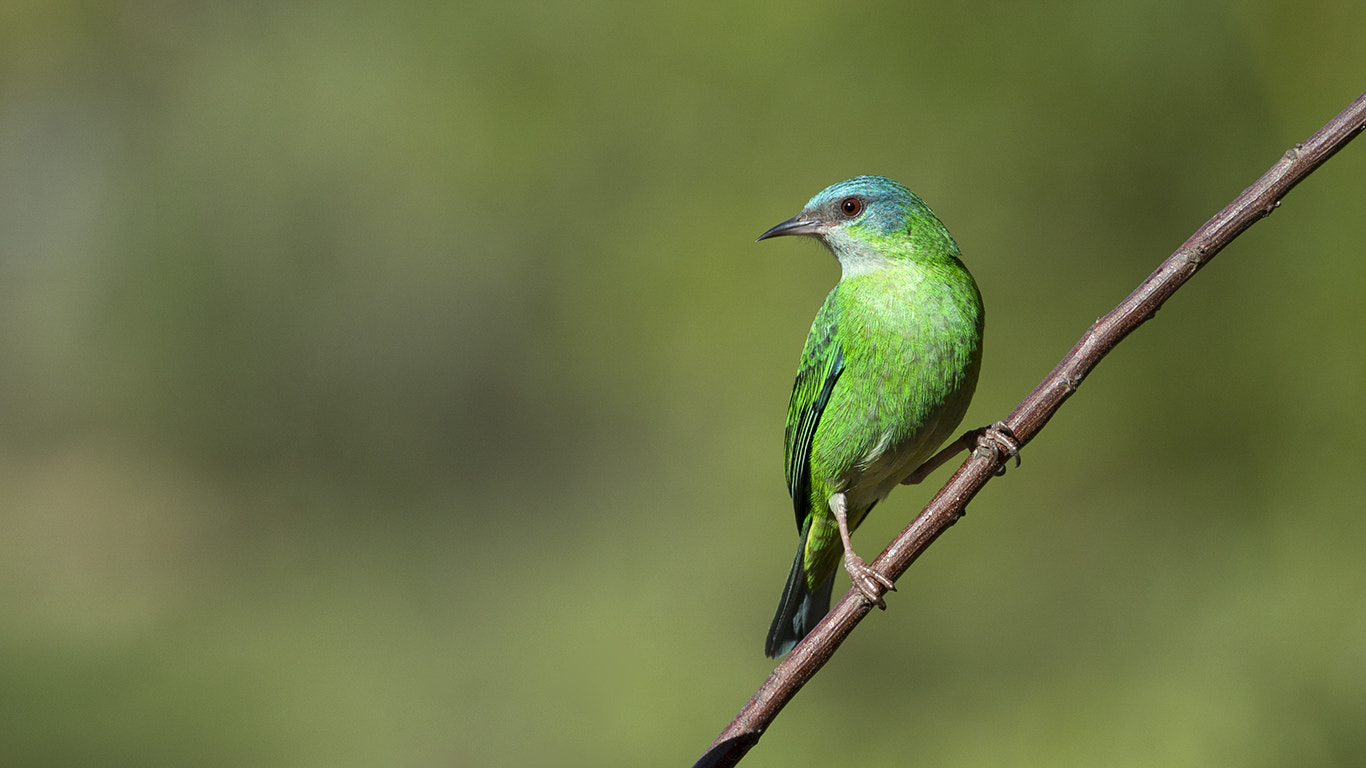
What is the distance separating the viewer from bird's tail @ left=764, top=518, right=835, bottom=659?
3217 millimetres

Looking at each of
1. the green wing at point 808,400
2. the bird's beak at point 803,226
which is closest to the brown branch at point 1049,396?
→ the green wing at point 808,400

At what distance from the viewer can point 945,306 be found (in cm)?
259

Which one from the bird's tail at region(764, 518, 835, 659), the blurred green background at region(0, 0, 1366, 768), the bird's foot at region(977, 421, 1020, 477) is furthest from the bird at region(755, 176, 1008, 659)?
the blurred green background at region(0, 0, 1366, 768)

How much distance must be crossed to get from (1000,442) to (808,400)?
33.1 inches

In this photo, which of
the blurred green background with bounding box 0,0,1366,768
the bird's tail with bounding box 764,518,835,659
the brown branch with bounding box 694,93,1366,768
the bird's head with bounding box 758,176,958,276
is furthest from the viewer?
the blurred green background with bounding box 0,0,1366,768

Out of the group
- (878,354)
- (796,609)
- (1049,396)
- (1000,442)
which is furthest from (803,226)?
(796,609)

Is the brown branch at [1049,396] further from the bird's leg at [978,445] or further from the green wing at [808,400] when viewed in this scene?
the green wing at [808,400]

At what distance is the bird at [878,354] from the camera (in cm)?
258

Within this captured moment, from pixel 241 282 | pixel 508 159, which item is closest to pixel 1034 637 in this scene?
pixel 508 159

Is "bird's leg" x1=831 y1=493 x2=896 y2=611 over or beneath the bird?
beneath

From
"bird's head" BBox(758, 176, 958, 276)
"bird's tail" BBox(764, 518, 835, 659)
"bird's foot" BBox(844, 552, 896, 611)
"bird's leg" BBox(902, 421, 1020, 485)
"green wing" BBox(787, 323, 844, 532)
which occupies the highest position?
"bird's head" BBox(758, 176, 958, 276)

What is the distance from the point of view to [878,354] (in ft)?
8.68

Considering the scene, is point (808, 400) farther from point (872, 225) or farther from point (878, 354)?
point (872, 225)

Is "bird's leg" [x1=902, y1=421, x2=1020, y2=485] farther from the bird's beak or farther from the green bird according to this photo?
the bird's beak
